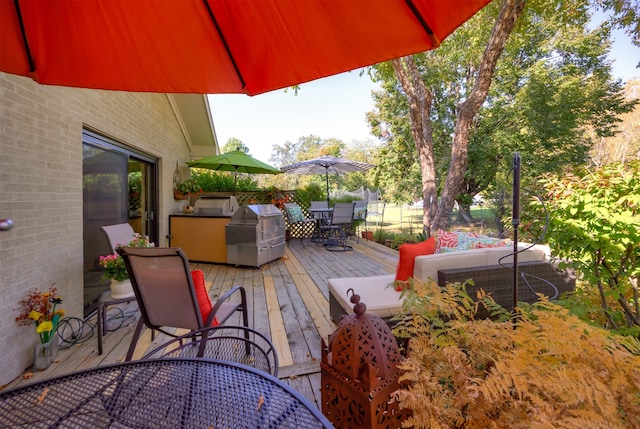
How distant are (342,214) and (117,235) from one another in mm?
4924

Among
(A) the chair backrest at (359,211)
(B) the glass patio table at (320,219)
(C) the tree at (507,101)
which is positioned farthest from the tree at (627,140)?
(B) the glass patio table at (320,219)

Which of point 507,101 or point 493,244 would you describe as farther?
point 507,101

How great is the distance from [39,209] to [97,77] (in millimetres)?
1480

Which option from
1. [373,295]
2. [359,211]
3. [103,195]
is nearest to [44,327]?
[103,195]

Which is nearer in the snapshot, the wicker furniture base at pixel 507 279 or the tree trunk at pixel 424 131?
the wicker furniture base at pixel 507 279

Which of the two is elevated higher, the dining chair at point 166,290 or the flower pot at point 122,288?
the dining chair at point 166,290

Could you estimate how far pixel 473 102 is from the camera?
5.10m

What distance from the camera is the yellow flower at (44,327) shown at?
205 centimetres

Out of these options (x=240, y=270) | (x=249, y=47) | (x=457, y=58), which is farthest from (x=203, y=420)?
(x=457, y=58)

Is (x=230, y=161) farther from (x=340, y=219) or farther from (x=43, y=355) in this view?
(x=43, y=355)

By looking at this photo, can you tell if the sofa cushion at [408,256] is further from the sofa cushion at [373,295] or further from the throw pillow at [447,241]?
the throw pillow at [447,241]

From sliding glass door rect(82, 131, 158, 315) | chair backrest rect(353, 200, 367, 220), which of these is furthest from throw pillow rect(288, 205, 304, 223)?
sliding glass door rect(82, 131, 158, 315)

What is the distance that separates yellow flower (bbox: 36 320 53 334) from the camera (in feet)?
6.73

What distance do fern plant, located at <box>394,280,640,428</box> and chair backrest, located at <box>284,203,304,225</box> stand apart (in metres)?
6.70
